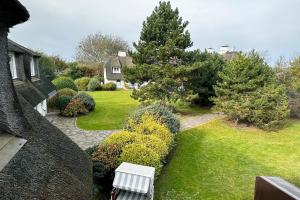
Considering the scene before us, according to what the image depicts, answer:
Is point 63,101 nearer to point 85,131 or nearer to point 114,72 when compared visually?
point 85,131

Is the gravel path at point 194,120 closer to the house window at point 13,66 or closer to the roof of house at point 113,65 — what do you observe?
the house window at point 13,66

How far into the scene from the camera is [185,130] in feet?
64.3

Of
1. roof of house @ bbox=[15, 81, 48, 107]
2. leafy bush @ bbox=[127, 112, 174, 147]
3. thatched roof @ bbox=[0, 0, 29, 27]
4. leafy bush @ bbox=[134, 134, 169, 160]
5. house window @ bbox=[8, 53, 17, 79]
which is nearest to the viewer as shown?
thatched roof @ bbox=[0, 0, 29, 27]

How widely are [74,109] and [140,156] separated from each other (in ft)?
48.9

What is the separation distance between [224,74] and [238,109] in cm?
329

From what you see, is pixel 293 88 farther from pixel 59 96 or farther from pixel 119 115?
pixel 59 96

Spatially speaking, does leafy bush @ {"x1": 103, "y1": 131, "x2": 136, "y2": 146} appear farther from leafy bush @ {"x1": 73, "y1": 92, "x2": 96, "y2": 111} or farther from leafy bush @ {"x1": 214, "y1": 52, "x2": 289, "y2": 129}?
leafy bush @ {"x1": 73, "y1": 92, "x2": 96, "y2": 111}

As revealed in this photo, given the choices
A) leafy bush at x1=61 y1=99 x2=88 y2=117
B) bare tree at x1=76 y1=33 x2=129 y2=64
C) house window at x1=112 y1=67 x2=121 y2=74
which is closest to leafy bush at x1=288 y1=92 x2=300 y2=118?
leafy bush at x1=61 y1=99 x2=88 y2=117

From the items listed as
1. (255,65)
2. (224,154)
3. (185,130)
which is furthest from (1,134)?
(255,65)

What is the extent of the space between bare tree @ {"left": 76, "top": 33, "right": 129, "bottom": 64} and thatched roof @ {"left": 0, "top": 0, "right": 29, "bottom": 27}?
5307 centimetres

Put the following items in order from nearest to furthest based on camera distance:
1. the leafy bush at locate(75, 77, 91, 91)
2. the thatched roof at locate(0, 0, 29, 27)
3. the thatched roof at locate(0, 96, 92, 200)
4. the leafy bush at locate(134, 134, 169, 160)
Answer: the thatched roof at locate(0, 96, 92, 200) < the thatched roof at locate(0, 0, 29, 27) < the leafy bush at locate(134, 134, 169, 160) < the leafy bush at locate(75, 77, 91, 91)

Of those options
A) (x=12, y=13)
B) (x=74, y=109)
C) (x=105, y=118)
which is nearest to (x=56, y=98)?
(x=74, y=109)

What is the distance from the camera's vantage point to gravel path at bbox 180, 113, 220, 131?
20922mm

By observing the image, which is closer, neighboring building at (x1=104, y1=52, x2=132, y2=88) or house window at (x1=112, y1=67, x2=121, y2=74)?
neighboring building at (x1=104, y1=52, x2=132, y2=88)
